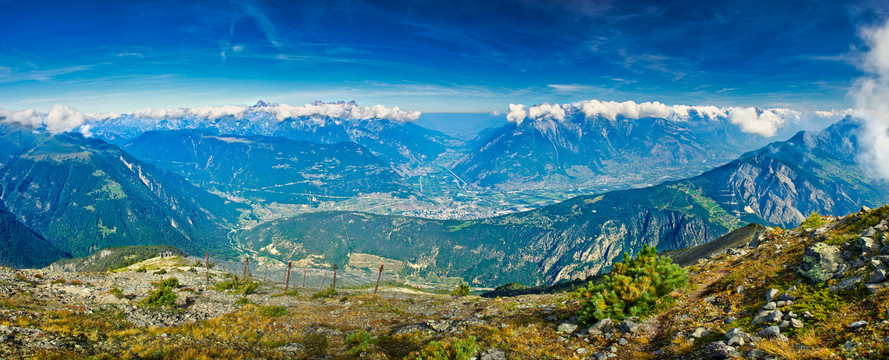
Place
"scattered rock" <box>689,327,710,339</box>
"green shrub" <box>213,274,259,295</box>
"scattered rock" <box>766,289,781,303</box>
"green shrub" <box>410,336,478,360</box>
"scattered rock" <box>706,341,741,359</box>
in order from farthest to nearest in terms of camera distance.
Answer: "green shrub" <box>213,274,259,295</box> → "green shrub" <box>410,336,478,360</box> → "scattered rock" <box>766,289,781,303</box> → "scattered rock" <box>689,327,710,339</box> → "scattered rock" <box>706,341,741,359</box>

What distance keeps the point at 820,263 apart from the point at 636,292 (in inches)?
268

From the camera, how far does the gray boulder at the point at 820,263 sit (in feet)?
43.3

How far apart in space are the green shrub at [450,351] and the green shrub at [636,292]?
6126mm

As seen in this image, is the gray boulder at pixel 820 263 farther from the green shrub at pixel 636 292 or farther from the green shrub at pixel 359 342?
the green shrub at pixel 359 342

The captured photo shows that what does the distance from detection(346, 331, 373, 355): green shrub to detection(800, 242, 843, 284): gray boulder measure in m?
20.8

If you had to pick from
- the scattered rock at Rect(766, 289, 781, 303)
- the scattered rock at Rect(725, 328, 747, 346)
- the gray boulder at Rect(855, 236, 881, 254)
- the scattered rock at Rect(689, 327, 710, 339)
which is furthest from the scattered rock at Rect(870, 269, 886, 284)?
the scattered rock at Rect(689, 327, 710, 339)

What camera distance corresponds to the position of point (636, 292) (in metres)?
16.8

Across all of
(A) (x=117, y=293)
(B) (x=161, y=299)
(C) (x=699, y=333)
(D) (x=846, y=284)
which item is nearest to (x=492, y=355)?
(C) (x=699, y=333)

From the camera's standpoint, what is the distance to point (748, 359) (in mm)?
9977

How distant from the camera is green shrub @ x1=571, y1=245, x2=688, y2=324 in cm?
1670

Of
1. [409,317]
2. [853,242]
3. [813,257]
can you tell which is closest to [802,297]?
[813,257]

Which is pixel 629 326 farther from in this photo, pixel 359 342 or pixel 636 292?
pixel 359 342

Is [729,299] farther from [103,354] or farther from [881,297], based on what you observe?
[103,354]

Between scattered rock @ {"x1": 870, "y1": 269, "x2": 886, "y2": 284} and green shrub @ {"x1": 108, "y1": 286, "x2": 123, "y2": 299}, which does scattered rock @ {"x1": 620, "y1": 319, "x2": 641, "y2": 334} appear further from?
green shrub @ {"x1": 108, "y1": 286, "x2": 123, "y2": 299}
